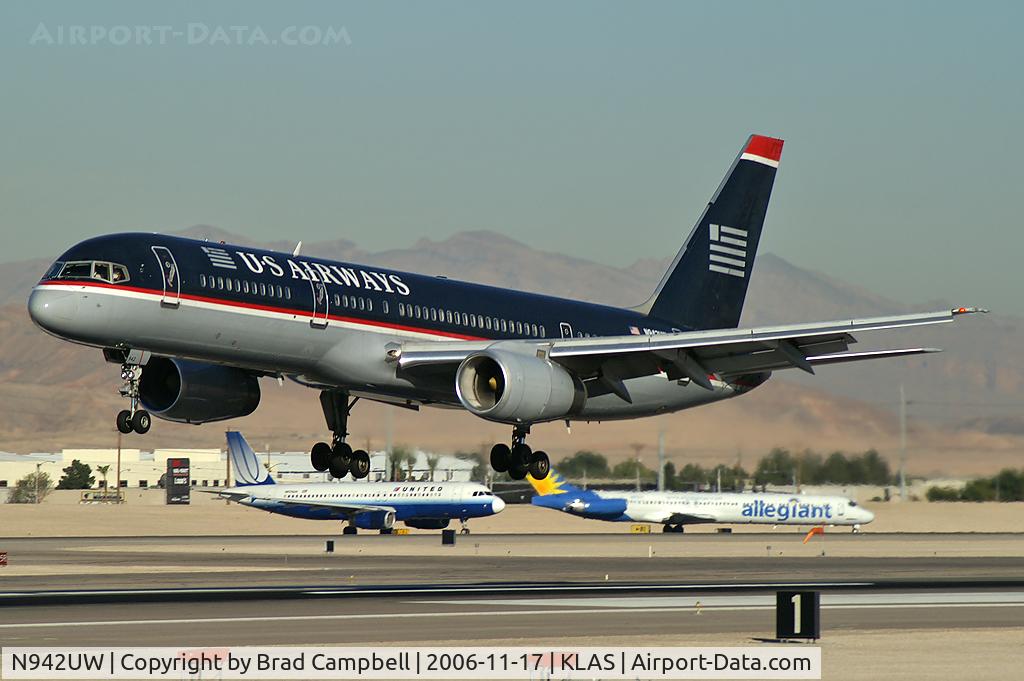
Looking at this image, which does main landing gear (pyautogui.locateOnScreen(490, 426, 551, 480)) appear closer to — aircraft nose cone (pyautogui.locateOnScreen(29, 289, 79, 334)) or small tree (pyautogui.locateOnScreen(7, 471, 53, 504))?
aircraft nose cone (pyautogui.locateOnScreen(29, 289, 79, 334))

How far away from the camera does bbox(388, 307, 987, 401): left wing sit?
139 ft

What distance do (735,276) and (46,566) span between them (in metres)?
33.8

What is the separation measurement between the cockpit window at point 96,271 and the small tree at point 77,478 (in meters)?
144

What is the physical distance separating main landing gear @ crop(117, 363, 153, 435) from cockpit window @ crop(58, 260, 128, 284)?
114 inches

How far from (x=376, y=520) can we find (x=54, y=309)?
2646 inches

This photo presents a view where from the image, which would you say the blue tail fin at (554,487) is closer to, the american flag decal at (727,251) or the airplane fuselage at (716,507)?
the airplane fuselage at (716,507)

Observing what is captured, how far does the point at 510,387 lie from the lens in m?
41.9

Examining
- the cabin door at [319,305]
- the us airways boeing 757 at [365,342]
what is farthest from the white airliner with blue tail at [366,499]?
the cabin door at [319,305]

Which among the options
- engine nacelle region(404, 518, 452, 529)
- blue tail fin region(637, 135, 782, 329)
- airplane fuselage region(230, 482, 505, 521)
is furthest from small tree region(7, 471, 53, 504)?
blue tail fin region(637, 135, 782, 329)

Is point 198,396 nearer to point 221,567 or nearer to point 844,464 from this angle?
point 221,567

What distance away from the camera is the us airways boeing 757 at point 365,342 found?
37750mm

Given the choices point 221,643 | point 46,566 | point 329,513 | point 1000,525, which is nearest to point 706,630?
point 221,643

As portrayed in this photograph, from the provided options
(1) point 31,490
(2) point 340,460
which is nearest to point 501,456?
(2) point 340,460

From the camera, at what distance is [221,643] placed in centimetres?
3134
